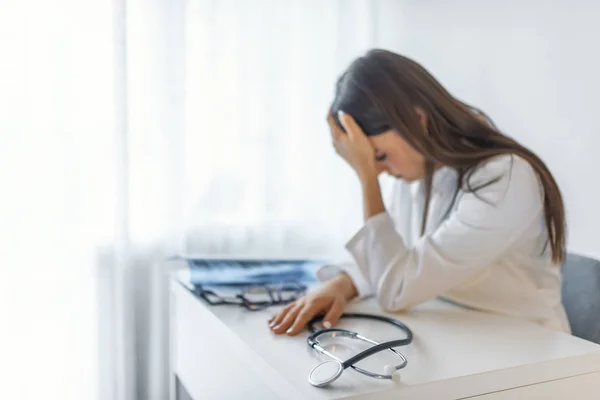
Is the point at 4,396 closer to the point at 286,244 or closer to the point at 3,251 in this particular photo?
the point at 3,251

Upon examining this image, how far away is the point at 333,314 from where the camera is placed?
86 cm

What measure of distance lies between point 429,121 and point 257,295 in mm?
438

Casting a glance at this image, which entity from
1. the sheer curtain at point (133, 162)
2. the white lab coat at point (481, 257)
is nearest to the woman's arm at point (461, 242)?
the white lab coat at point (481, 257)

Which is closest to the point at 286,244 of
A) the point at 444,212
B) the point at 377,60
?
the point at 444,212

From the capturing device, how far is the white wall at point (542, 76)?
4.14 ft

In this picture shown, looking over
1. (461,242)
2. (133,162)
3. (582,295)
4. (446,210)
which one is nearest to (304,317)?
(461,242)

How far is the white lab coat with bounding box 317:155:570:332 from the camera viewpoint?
918mm

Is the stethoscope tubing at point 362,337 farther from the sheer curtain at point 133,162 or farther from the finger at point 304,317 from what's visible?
the sheer curtain at point 133,162

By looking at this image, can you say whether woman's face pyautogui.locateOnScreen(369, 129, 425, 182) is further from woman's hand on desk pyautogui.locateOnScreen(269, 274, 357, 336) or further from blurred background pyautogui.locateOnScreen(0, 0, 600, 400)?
blurred background pyautogui.locateOnScreen(0, 0, 600, 400)

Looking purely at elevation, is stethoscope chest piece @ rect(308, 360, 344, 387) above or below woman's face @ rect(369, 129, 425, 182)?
below

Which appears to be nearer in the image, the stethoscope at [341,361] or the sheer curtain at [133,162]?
the stethoscope at [341,361]

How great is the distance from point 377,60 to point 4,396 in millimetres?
1149

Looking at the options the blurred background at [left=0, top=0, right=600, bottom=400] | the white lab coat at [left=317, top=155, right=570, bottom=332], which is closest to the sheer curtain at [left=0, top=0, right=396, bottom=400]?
the blurred background at [left=0, top=0, right=600, bottom=400]

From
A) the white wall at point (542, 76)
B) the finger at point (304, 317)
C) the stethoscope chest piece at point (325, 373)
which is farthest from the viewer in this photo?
the white wall at point (542, 76)
